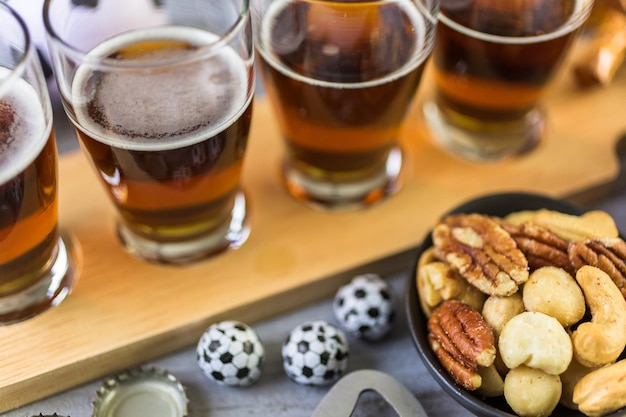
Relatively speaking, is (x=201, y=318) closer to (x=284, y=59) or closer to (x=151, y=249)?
(x=151, y=249)

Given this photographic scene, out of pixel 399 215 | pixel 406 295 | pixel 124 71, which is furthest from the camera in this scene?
pixel 399 215

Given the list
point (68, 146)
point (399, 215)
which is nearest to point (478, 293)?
point (399, 215)

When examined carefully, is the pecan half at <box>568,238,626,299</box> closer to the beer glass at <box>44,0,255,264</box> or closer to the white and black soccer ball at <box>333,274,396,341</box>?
the white and black soccer ball at <box>333,274,396,341</box>

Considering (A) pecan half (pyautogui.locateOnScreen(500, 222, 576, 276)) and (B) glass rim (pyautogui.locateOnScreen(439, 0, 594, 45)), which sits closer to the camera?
(A) pecan half (pyautogui.locateOnScreen(500, 222, 576, 276))

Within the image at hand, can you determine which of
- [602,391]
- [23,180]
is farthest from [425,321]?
[23,180]

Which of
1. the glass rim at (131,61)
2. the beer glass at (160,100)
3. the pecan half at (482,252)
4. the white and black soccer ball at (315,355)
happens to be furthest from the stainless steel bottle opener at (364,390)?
the glass rim at (131,61)

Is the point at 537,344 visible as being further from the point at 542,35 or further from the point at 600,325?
the point at 542,35

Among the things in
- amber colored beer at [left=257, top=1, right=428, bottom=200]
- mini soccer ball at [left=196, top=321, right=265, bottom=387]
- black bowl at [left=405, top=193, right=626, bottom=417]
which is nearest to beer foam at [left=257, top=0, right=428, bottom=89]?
amber colored beer at [left=257, top=1, right=428, bottom=200]
